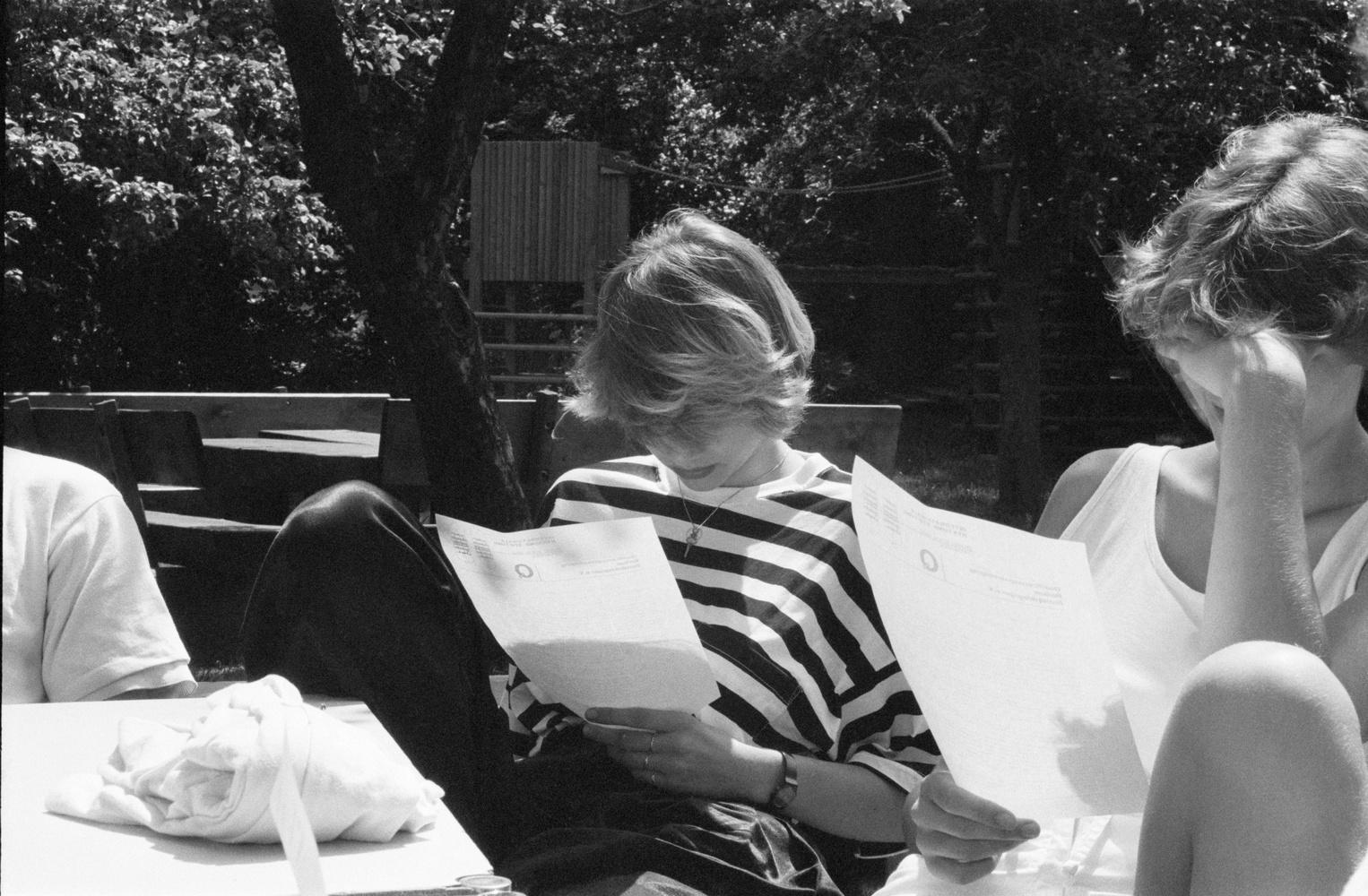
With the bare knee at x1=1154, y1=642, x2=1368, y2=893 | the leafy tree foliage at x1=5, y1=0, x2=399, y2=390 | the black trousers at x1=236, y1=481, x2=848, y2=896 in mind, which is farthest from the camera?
the leafy tree foliage at x1=5, y1=0, x2=399, y2=390

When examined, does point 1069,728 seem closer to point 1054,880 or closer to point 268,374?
point 1054,880

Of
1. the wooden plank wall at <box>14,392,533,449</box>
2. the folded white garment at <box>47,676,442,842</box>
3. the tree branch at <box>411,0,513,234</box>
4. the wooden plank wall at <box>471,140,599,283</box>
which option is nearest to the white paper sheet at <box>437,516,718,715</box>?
the folded white garment at <box>47,676,442,842</box>

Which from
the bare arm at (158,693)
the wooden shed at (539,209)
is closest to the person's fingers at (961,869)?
the bare arm at (158,693)

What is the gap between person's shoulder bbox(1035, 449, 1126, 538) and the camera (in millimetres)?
1904

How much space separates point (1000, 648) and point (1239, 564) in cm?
31

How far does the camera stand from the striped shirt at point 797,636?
194 cm

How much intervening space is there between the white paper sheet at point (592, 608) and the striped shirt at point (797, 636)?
22 cm

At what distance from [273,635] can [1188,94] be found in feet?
25.8

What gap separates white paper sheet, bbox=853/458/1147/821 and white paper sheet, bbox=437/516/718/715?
0.29 meters

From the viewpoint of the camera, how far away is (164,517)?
5121mm

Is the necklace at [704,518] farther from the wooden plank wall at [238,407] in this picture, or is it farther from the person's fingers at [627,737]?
the wooden plank wall at [238,407]

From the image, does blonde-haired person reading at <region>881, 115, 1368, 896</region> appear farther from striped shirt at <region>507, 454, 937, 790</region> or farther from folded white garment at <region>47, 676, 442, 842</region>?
folded white garment at <region>47, 676, 442, 842</region>

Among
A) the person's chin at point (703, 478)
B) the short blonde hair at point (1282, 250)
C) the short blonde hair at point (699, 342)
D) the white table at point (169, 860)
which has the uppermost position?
the short blonde hair at point (1282, 250)

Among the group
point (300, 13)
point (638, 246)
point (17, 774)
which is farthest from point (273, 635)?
point (300, 13)
